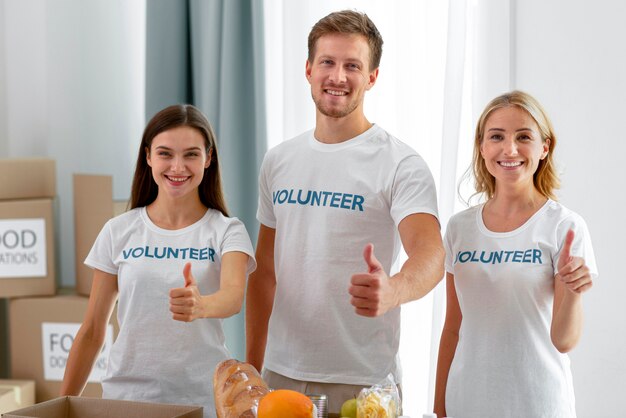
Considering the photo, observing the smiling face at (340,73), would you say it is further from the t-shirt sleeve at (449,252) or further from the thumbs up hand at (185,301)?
the thumbs up hand at (185,301)

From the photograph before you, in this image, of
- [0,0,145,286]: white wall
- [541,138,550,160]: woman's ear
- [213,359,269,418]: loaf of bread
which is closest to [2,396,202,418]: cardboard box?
[213,359,269,418]: loaf of bread

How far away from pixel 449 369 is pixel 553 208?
15.2 inches

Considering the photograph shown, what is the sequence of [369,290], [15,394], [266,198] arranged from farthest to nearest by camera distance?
[15,394] → [266,198] → [369,290]

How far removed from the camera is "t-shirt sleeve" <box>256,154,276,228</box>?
5.84ft

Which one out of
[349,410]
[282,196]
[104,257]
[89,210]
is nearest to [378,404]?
[349,410]

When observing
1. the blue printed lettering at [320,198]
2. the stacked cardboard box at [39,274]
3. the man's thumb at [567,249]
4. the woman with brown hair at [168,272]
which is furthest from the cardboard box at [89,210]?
the man's thumb at [567,249]

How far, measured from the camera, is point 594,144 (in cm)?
220

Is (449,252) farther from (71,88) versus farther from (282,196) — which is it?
(71,88)

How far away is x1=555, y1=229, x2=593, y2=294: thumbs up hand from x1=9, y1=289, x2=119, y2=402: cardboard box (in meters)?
1.77

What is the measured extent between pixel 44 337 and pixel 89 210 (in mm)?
469

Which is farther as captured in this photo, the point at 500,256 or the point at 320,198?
the point at 320,198

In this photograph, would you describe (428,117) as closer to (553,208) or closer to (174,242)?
(553,208)

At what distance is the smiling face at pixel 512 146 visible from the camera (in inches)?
62.1

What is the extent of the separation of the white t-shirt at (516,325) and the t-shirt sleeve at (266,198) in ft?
1.47
